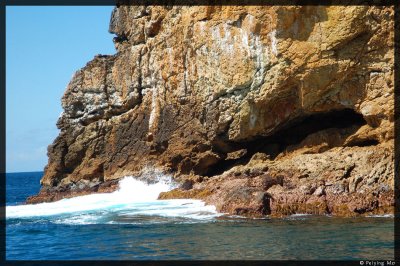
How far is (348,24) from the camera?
1081 inches

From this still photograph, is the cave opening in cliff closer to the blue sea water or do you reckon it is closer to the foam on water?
the foam on water

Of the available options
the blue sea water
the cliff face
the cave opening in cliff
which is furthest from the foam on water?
the cave opening in cliff

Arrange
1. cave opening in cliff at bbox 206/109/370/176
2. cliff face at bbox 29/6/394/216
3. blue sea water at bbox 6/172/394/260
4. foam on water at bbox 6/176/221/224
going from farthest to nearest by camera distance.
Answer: cave opening in cliff at bbox 206/109/370/176 < cliff face at bbox 29/6/394/216 < foam on water at bbox 6/176/221/224 < blue sea water at bbox 6/172/394/260

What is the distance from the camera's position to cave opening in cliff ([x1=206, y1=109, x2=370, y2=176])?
3025 centimetres

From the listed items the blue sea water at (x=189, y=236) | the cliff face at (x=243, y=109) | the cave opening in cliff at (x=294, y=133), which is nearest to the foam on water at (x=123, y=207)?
the blue sea water at (x=189, y=236)

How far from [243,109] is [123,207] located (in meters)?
9.01

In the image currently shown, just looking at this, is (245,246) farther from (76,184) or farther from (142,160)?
(76,184)

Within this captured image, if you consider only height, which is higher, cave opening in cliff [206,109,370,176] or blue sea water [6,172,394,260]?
cave opening in cliff [206,109,370,176]

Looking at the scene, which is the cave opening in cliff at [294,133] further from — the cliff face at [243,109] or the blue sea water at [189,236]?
the blue sea water at [189,236]

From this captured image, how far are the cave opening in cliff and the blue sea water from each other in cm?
→ 665

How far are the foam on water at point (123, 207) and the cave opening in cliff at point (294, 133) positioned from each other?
4704 mm

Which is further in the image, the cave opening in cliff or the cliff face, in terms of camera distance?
the cave opening in cliff

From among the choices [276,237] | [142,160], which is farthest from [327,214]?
[142,160]

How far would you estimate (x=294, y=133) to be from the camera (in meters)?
32.7
